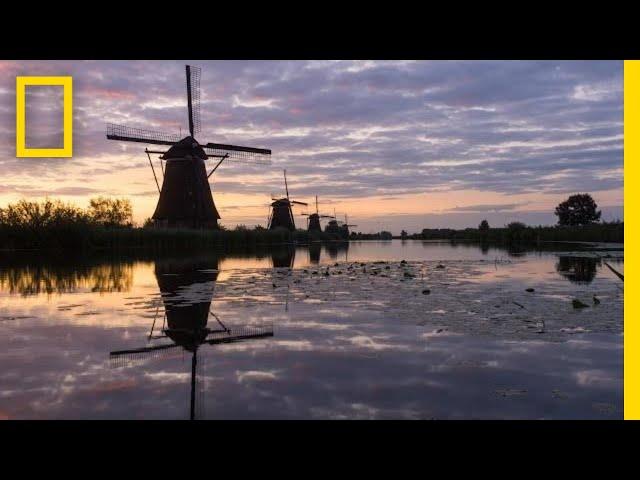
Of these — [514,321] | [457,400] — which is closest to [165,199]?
[514,321]

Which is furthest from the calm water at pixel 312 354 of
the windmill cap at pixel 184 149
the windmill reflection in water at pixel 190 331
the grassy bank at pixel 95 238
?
the windmill cap at pixel 184 149

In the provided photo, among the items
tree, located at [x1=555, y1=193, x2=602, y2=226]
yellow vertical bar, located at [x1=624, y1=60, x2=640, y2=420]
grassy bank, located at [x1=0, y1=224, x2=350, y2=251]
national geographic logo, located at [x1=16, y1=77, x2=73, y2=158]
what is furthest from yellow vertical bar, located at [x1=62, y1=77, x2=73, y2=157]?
tree, located at [x1=555, y1=193, x2=602, y2=226]

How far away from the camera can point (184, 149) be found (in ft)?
102

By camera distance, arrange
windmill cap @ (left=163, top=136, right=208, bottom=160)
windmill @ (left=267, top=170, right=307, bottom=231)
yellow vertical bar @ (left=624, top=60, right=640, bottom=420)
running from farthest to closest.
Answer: windmill @ (left=267, top=170, right=307, bottom=231) < windmill cap @ (left=163, top=136, right=208, bottom=160) < yellow vertical bar @ (left=624, top=60, right=640, bottom=420)

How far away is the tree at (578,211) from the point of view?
58.1 metres

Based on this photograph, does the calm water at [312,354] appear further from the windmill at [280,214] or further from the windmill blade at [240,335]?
the windmill at [280,214]

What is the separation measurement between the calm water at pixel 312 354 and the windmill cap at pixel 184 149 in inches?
864

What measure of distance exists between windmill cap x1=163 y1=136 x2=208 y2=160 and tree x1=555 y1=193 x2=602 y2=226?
153 feet

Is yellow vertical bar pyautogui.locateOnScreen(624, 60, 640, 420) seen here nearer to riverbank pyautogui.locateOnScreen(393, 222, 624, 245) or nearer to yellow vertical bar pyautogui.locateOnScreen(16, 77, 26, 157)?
yellow vertical bar pyautogui.locateOnScreen(16, 77, 26, 157)

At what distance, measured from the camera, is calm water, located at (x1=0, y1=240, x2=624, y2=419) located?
147 inches

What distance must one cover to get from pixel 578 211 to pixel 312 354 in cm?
6223
